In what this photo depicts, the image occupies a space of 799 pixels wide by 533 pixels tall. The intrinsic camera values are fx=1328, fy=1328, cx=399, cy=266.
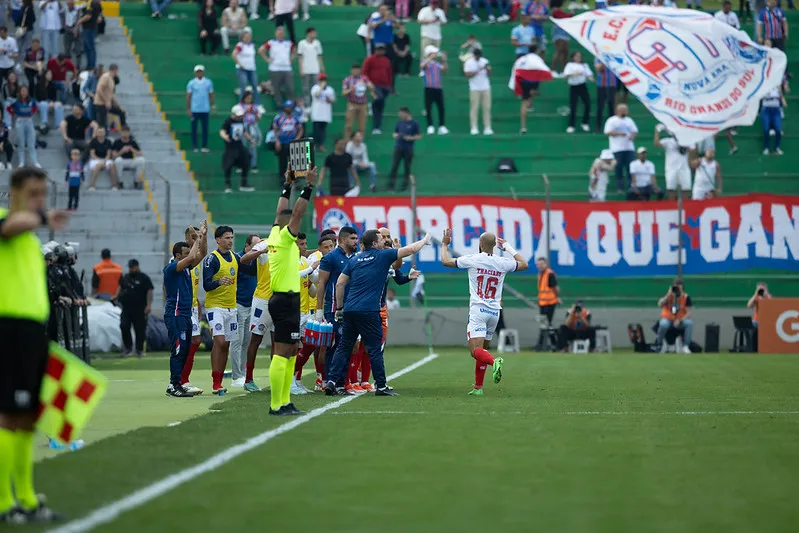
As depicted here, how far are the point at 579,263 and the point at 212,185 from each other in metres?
9.85

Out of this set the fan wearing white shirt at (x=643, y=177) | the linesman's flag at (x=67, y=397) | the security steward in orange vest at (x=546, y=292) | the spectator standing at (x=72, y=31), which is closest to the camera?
the linesman's flag at (x=67, y=397)

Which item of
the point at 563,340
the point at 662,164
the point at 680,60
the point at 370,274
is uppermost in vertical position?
the point at 680,60

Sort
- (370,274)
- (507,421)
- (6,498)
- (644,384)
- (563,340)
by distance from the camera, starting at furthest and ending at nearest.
Answer: (563,340)
(644,384)
(370,274)
(507,421)
(6,498)

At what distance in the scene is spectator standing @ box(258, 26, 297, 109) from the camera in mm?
37219

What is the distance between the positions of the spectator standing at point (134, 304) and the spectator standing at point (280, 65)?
11.1 metres

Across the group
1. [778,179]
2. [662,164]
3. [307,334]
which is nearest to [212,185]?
[662,164]

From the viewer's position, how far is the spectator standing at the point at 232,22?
3984 cm

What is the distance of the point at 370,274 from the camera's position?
649 inches

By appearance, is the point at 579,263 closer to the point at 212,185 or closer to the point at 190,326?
the point at 212,185

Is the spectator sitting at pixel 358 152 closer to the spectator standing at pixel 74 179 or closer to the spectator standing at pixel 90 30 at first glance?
the spectator standing at pixel 74 179

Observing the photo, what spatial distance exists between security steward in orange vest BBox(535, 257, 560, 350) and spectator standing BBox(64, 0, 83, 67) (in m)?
16.1

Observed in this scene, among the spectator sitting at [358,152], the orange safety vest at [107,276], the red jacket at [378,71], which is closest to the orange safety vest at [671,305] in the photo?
the spectator sitting at [358,152]

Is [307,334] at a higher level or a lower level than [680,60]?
lower

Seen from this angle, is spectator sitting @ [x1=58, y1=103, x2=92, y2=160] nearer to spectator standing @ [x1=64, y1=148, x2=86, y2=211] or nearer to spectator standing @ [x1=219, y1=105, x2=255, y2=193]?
spectator standing @ [x1=64, y1=148, x2=86, y2=211]
